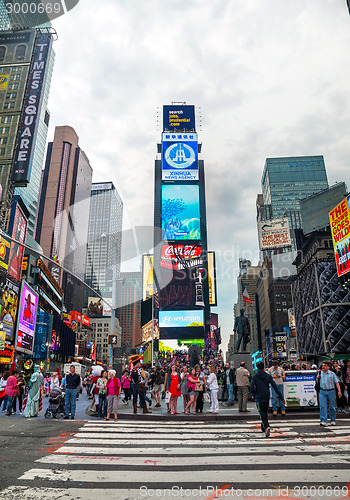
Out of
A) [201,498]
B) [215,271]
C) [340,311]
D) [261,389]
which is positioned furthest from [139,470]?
[215,271]

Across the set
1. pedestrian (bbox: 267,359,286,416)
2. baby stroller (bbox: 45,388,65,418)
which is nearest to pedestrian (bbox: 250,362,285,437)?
pedestrian (bbox: 267,359,286,416)

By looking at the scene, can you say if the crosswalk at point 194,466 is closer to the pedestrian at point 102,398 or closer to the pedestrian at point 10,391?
the pedestrian at point 102,398

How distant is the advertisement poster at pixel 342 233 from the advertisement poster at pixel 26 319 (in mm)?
40853

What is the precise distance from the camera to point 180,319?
8412 cm

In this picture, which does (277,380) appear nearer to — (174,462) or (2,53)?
(174,462)

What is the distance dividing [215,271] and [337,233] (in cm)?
8751

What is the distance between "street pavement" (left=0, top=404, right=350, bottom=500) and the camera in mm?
4977

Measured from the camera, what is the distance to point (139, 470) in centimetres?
607

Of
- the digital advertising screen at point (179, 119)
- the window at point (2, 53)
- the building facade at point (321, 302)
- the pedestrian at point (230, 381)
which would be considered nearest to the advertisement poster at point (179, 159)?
the digital advertising screen at point (179, 119)

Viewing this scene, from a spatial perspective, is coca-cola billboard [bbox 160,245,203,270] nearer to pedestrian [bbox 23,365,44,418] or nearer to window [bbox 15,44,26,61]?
window [bbox 15,44,26,61]

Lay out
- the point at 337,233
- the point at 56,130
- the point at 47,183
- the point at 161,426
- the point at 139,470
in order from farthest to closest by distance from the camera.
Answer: the point at 56,130
the point at 47,183
the point at 337,233
the point at 161,426
the point at 139,470

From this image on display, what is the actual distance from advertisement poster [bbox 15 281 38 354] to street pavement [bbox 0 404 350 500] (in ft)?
134

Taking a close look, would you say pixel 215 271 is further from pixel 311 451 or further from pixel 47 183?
pixel 311 451

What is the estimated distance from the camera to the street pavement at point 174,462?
4.98 metres
